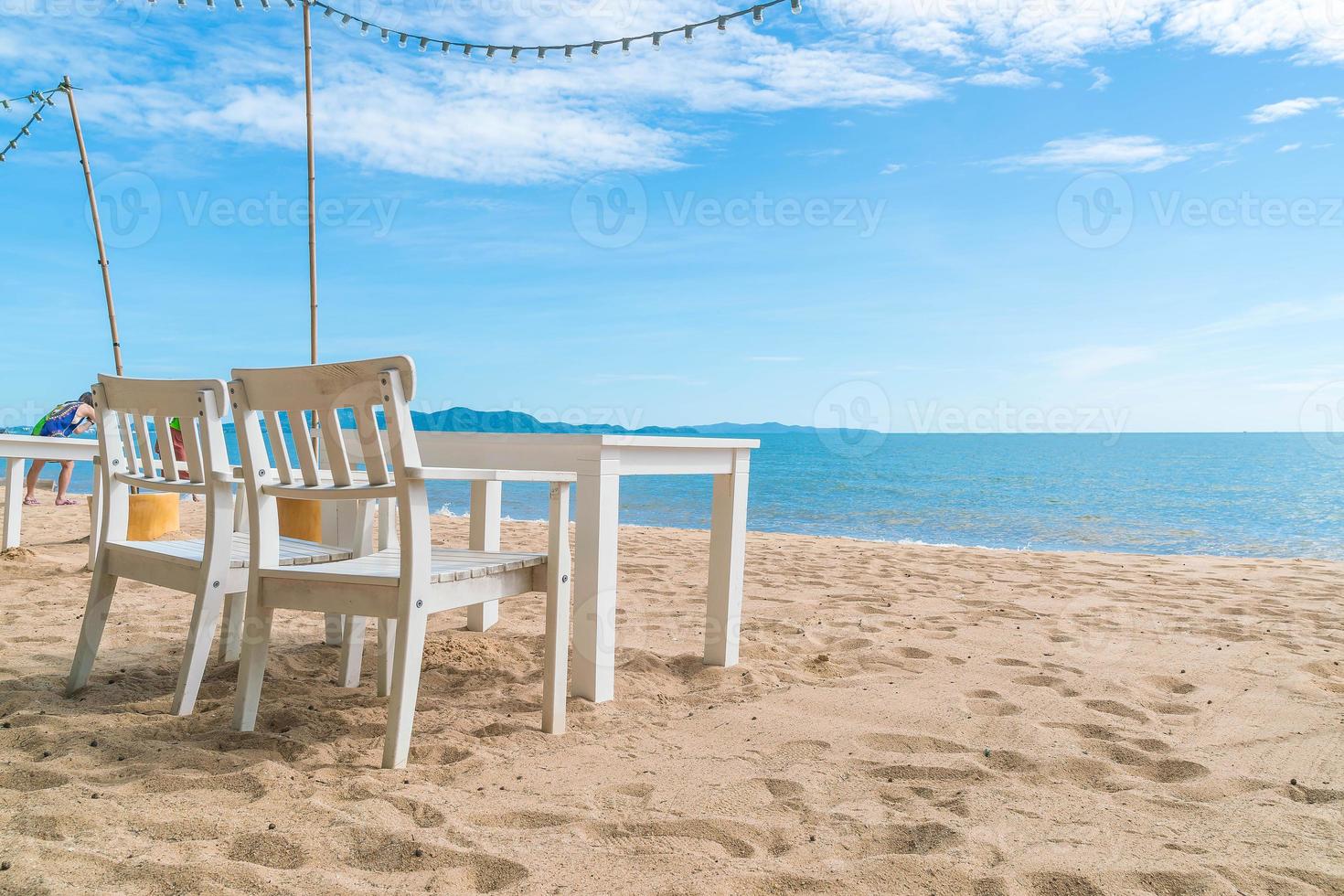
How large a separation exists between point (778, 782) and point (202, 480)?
6.18 feet

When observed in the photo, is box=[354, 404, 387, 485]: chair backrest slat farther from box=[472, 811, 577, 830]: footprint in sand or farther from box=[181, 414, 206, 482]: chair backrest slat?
box=[472, 811, 577, 830]: footprint in sand

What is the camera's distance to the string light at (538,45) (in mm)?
5539

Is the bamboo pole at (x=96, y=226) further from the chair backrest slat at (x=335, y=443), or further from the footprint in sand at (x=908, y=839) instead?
the footprint in sand at (x=908, y=839)

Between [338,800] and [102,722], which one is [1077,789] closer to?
[338,800]

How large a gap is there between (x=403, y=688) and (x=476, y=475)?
0.56m

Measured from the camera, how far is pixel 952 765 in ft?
7.23

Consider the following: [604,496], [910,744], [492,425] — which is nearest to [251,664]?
[604,496]

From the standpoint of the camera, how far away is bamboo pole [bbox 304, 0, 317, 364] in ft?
21.5

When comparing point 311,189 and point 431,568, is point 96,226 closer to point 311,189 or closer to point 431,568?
point 311,189

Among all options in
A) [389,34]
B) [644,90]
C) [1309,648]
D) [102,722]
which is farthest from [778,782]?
[644,90]

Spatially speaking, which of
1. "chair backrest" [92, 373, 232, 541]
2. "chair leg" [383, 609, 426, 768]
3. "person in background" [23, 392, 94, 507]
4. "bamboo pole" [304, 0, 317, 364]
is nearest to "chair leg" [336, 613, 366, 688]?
"chair backrest" [92, 373, 232, 541]

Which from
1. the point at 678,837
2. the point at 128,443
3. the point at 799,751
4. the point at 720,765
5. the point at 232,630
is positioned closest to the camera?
the point at 678,837

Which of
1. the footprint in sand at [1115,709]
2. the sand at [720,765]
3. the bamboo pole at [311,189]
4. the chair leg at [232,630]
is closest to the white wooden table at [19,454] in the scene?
the bamboo pole at [311,189]

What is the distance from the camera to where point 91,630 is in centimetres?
268
